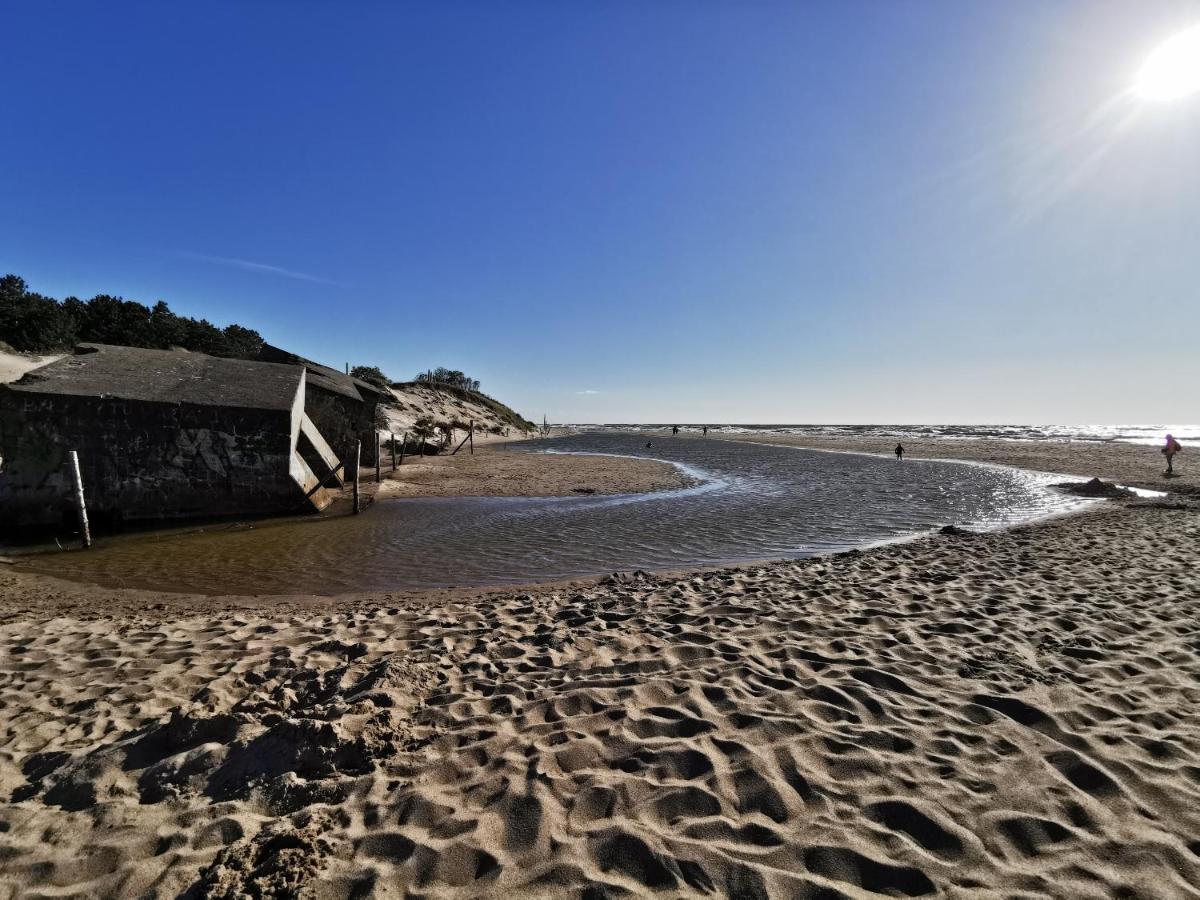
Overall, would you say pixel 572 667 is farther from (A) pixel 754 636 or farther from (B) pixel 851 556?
(B) pixel 851 556

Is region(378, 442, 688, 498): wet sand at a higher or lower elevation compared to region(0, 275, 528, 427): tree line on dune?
lower

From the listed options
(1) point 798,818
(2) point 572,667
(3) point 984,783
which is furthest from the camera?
(2) point 572,667

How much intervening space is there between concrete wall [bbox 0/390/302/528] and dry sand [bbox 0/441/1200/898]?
7.80 m

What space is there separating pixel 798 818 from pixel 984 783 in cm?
129

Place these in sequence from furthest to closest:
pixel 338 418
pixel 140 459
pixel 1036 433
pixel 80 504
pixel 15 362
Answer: pixel 1036 433 < pixel 15 362 < pixel 338 418 < pixel 140 459 < pixel 80 504

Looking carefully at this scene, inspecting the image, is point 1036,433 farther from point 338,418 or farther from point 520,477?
Result: point 338,418

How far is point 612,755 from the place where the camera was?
346 cm

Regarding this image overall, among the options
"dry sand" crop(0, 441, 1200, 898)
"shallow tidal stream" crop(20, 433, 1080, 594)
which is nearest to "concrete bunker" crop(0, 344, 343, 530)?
"shallow tidal stream" crop(20, 433, 1080, 594)

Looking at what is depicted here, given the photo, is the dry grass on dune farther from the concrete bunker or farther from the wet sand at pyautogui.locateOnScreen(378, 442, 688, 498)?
the wet sand at pyautogui.locateOnScreen(378, 442, 688, 498)

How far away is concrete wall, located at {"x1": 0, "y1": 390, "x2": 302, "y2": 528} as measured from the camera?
38.5 ft

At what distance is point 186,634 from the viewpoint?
19.2 ft

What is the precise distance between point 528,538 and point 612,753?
860cm

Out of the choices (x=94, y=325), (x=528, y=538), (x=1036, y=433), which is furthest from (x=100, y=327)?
(x=1036, y=433)

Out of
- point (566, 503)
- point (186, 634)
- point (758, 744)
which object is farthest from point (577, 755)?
point (566, 503)
